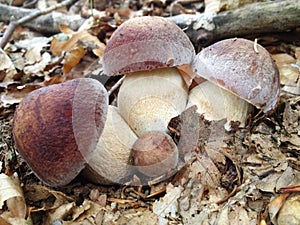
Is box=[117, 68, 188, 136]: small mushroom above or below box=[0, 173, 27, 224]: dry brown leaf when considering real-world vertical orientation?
above

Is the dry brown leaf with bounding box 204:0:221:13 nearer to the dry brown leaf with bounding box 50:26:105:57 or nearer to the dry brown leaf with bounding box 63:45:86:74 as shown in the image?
the dry brown leaf with bounding box 50:26:105:57

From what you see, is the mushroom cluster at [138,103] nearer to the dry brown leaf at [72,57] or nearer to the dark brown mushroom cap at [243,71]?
the dark brown mushroom cap at [243,71]

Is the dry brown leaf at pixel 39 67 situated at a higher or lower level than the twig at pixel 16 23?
lower

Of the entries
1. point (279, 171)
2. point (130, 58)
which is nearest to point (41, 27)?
point (130, 58)

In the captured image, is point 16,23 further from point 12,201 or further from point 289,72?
point 289,72

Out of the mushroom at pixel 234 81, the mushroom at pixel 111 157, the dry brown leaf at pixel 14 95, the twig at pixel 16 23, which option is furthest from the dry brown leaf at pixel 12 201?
the twig at pixel 16 23

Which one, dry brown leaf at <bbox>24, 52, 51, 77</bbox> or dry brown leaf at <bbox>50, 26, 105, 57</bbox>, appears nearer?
dry brown leaf at <bbox>24, 52, 51, 77</bbox>

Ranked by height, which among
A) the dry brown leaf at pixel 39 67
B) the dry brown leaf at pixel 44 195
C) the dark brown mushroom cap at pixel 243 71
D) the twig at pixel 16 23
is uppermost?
the dark brown mushroom cap at pixel 243 71

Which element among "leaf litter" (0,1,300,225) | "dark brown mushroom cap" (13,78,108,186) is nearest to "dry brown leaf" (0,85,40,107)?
"leaf litter" (0,1,300,225)
